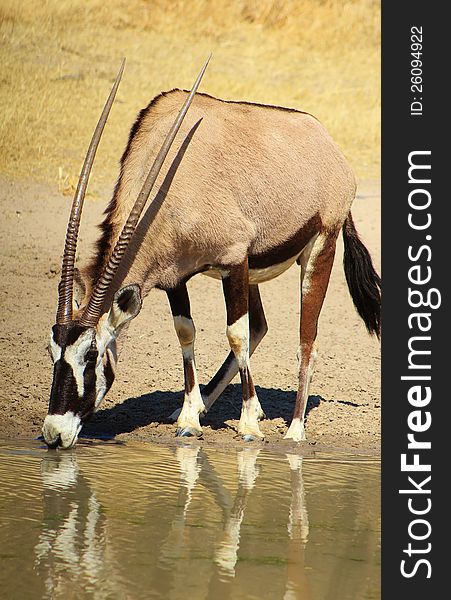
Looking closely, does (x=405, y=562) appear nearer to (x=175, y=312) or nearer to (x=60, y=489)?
(x=60, y=489)

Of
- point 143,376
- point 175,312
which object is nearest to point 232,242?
point 175,312

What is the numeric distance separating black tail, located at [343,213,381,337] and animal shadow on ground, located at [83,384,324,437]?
0.71m

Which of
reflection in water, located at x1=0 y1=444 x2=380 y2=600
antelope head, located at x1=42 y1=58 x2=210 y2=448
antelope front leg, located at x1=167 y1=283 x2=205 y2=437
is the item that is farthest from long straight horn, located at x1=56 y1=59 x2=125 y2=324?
antelope front leg, located at x1=167 y1=283 x2=205 y2=437

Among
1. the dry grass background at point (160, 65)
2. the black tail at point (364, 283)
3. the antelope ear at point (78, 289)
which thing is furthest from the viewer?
the dry grass background at point (160, 65)

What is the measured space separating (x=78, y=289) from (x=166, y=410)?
4.69ft

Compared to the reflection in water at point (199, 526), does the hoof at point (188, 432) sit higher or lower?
higher

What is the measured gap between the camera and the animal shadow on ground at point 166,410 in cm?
756

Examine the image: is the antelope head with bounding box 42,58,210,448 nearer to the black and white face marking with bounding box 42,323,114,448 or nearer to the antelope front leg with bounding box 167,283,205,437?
the black and white face marking with bounding box 42,323,114,448

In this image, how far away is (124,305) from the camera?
263 inches

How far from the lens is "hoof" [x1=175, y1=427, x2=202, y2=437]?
7289 mm

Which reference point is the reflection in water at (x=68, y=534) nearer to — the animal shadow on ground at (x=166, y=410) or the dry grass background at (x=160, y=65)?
the animal shadow on ground at (x=166, y=410)

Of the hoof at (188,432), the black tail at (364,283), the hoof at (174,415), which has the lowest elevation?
the hoof at (188,432)

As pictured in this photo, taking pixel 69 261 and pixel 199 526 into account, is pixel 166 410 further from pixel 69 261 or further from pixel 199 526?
pixel 199 526

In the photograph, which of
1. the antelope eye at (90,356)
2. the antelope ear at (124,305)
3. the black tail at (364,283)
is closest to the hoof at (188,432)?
the antelope ear at (124,305)
